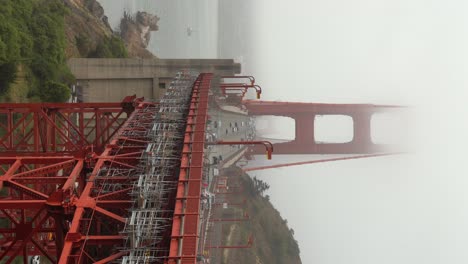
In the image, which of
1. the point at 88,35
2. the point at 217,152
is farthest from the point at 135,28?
the point at 217,152

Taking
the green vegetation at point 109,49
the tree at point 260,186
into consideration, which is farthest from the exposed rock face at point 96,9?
the tree at point 260,186

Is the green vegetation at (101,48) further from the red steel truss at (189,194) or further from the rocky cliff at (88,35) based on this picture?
the red steel truss at (189,194)

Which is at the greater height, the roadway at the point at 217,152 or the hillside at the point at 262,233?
the roadway at the point at 217,152

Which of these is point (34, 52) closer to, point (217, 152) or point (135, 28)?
point (217, 152)

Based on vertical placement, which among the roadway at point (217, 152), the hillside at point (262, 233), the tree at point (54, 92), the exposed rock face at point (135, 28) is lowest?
the hillside at point (262, 233)

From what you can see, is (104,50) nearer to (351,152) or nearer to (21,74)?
(21,74)

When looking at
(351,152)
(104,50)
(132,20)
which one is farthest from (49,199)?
(132,20)
